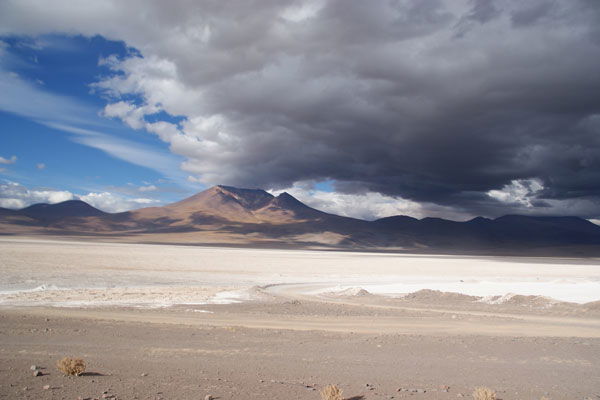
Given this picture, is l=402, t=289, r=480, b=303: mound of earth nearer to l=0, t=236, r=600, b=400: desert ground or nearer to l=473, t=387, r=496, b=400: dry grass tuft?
l=0, t=236, r=600, b=400: desert ground

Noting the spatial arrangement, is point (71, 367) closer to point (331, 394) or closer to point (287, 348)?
point (331, 394)

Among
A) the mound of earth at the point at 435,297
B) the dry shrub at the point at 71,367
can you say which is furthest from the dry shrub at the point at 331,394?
the mound of earth at the point at 435,297

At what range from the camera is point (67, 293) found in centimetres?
2338

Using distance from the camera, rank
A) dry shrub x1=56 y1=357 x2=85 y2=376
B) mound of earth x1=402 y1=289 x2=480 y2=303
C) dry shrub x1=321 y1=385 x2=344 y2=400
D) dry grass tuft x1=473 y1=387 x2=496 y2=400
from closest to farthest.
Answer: dry shrub x1=321 y1=385 x2=344 y2=400 → dry grass tuft x1=473 y1=387 x2=496 y2=400 → dry shrub x1=56 y1=357 x2=85 y2=376 → mound of earth x1=402 y1=289 x2=480 y2=303

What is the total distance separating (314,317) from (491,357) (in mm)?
7601

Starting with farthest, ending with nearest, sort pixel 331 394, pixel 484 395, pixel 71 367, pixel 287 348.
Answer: pixel 287 348, pixel 71 367, pixel 484 395, pixel 331 394

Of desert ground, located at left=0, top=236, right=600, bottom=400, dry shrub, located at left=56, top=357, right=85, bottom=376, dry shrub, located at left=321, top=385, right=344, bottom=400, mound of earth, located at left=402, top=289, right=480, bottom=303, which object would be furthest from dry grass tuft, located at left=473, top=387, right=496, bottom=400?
mound of earth, located at left=402, top=289, right=480, bottom=303

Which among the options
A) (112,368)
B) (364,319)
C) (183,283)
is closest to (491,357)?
(364,319)

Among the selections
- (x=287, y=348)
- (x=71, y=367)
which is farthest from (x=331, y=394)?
(x=71, y=367)

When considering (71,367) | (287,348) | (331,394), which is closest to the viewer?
(331,394)

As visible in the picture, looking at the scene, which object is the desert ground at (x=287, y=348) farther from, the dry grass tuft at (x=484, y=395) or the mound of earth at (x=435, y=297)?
the mound of earth at (x=435, y=297)

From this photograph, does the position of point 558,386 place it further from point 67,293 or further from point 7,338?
point 67,293

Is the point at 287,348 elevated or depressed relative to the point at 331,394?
depressed

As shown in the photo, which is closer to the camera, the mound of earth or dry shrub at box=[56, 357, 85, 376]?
dry shrub at box=[56, 357, 85, 376]
